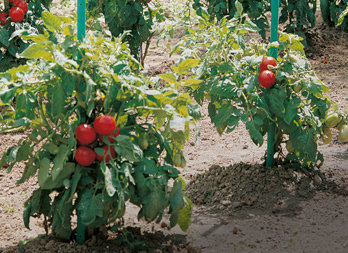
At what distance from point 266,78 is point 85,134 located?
1.17 metres

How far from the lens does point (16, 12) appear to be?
414 cm

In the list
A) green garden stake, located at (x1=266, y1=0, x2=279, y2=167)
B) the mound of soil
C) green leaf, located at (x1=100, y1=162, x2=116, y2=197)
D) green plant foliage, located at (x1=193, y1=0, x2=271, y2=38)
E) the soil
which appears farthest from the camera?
green plant foliage, located at (x1=193, y1=0, x2=271, y2=38)

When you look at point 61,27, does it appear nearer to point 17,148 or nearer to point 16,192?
point 17,148

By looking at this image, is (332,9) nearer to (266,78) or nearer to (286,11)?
(286,11)

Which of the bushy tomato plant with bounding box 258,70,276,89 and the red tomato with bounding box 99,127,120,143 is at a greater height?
the bushy tomato plant with bounding box 258,70,276,89

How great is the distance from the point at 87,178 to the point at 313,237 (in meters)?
1.16

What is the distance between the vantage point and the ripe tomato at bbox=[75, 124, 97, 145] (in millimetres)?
1956

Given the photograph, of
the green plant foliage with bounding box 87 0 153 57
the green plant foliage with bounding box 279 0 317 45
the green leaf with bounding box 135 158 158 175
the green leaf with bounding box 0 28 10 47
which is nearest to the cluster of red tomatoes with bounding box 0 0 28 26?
the green leaf with bounding box 0 28 10 47

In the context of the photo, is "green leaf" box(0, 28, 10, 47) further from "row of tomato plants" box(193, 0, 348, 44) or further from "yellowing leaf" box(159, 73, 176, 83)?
"yellowing leaf" box(159, 73, 176, 83)

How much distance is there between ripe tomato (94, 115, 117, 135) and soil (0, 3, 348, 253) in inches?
19.7

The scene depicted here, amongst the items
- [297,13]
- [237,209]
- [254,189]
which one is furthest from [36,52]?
[297,13]

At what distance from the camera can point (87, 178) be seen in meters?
2.01

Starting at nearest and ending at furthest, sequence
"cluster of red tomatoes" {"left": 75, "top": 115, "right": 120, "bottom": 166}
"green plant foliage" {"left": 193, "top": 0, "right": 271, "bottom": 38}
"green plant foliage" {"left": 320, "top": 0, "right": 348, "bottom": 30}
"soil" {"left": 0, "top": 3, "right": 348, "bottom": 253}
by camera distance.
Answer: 1. "cluster of red tomatoes" {"left": 75, "top": 115, "right": 120, "bottom": 166}
2. "soil" {"left": 0, "top": 3, "right": 348, "bottom": 253}
3. "green plant foliage" {"left": 193, "top": 0, "right": 271, "bottom": 38}
4. "green plant foliage" {"left": 320, "top": 0, "right": 348, "bottom": 30}

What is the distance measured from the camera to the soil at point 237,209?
7.54 feet
